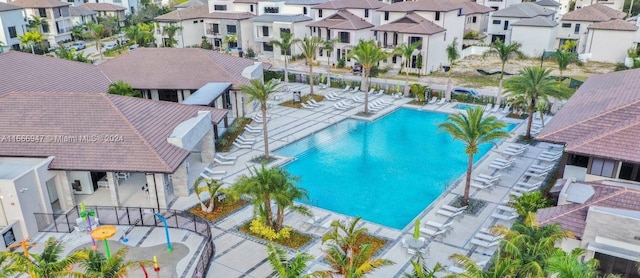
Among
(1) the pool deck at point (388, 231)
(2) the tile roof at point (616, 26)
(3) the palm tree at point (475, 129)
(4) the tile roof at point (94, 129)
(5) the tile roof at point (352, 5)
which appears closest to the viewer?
(1) the pool deck at point (388, 231)

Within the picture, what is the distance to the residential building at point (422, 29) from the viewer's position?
48.8m

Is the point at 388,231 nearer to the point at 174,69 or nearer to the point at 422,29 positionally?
the point at 174,69

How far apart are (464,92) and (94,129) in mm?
29867

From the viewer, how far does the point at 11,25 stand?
60125mm

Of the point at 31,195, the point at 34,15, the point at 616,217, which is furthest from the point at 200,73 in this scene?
the point at 34,15

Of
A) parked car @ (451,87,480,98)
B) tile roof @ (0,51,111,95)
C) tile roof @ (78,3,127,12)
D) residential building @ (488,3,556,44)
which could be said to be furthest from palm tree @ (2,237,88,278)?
tile roof @ (78,3,127,12)

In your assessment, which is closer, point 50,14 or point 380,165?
point 380,165

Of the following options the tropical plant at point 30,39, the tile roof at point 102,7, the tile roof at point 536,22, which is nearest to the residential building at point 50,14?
the tropical plant at point 30,39

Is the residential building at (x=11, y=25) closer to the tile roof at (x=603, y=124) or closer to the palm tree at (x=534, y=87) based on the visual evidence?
the palm tree at (x=534, y=87)

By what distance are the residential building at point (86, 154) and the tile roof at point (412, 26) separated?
99.0ft

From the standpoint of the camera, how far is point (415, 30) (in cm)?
4838

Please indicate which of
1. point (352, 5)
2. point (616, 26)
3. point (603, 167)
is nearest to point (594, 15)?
point (616, 26)

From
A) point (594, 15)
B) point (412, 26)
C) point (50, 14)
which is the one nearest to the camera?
point (412, 26)

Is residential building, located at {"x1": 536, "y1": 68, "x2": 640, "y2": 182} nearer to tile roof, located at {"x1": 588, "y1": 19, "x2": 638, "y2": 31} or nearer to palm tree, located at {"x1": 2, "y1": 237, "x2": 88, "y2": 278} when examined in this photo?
palm tree, located at {"x1": 2, "y1": 237, "x2": 88, "y2": 278}
